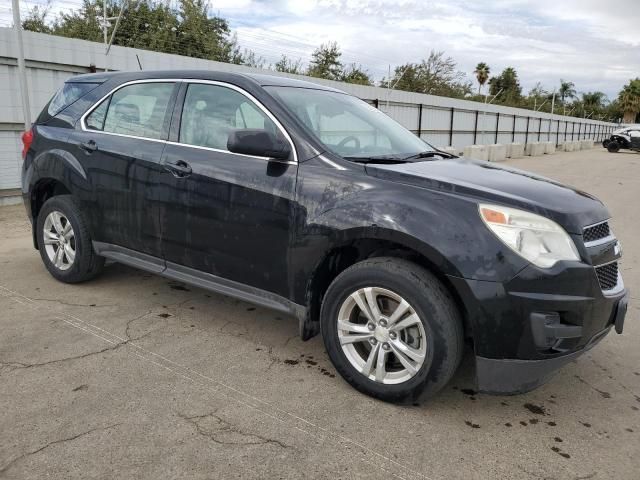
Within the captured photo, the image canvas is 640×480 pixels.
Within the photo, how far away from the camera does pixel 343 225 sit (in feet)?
9.74

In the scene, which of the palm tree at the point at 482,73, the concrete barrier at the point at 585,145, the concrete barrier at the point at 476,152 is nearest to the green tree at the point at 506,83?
the palm tree at the point at 482,73

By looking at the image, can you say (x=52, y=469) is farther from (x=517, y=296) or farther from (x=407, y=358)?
(x=517, y=296)

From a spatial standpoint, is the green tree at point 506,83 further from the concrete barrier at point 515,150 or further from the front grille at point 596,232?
the front grille at point 596,232

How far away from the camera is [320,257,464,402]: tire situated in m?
2.72

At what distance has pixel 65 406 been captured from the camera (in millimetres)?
2820

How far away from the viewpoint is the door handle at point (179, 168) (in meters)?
3.58

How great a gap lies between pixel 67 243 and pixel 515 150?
83.6 ft

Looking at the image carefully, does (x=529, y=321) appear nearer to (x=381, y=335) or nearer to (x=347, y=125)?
(x=381, y=335)

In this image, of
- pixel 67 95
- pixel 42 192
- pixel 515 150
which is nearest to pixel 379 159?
pixel 67 95

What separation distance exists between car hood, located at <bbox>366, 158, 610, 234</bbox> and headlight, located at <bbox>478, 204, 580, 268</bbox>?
5 centimetres

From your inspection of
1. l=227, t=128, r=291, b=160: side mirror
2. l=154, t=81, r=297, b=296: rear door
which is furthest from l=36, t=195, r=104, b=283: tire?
l=227, t=128, r=291, b=160: side mirror

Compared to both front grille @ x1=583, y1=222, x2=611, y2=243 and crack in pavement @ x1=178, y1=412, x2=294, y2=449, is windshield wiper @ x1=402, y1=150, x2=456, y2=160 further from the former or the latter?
crack in pavement @ x1=178, y1=412, x2=294, y2=449

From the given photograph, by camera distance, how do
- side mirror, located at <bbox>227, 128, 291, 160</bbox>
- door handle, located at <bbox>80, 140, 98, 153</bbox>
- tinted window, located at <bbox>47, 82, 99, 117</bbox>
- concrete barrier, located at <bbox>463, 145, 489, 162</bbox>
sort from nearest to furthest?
1. side mirror, located at <bbox>227, 128, 291, 160</bbox>
2. door handle, located at <bbox>80, 140, 98, 153</bbox>
3. tinted window, located at <bbox>47, 82, 99, 117</bbox>
4. concrete barrier, located at <bbox>463, 145, 489, 162</bbox>

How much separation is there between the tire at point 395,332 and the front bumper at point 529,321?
130 millimetres
